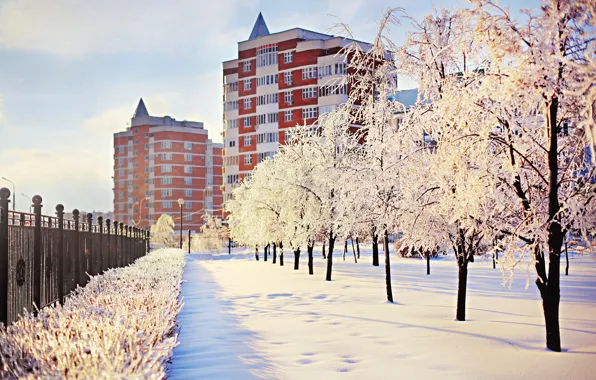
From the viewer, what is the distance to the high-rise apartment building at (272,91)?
68562 mm

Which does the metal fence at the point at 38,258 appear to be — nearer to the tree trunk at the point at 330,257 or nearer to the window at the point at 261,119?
the tree trunk at the point at 330,257

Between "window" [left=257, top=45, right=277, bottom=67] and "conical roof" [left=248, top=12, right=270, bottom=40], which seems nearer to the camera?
"window" [left=257, top=45, right=277, bottom=67]

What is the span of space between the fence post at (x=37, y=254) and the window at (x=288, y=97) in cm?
6139

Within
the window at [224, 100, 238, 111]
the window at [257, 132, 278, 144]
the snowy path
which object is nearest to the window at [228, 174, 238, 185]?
the window at [257, 132, 278, 144]

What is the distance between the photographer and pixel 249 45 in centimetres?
7544

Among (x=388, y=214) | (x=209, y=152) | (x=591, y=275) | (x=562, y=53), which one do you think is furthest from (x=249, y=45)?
(x=562, y=53)

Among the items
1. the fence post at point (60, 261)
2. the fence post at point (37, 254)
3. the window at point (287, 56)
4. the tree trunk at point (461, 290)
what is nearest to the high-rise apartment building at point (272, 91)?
the window at point (287, 56)

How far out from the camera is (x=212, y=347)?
8820 millimetres

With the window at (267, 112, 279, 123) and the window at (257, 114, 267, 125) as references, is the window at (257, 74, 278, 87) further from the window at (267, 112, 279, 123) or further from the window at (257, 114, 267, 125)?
the window at (257, 114, 267, 125)

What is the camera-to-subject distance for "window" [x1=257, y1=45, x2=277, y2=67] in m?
72.6

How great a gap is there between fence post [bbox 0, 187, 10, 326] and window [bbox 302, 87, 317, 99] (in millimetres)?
62269

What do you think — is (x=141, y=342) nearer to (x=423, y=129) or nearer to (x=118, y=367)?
(x=118, y=367)

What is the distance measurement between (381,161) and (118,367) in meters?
10.9

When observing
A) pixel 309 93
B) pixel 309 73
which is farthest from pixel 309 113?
pixel 309 73
